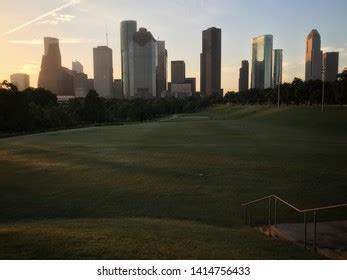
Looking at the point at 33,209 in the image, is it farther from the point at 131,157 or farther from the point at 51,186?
the point at 131,157

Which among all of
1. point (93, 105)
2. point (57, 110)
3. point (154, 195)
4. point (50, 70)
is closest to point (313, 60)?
point (154, 195)

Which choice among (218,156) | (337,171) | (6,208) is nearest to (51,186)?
(6,208)

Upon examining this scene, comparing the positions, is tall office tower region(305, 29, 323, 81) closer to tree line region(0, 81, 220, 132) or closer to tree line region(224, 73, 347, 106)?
tree line region(224, 73, 347, 106)

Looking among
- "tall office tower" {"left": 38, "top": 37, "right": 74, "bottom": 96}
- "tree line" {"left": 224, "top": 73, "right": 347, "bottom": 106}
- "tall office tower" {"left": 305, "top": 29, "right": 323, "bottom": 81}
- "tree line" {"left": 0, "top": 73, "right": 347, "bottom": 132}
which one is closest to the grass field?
"tall office tower" {"left": 305, "top": 29, "right": 323, "bottom": 81}

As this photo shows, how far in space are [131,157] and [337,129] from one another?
3472 centimetres

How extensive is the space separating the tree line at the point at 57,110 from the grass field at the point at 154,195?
44307 mm

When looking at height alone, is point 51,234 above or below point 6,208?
above

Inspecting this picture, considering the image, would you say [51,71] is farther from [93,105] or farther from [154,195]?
[154,195]

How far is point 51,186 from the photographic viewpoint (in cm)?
1916

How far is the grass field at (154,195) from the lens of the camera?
8.25 metres

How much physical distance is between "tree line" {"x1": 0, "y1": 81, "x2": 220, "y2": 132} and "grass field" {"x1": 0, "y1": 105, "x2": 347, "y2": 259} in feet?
145

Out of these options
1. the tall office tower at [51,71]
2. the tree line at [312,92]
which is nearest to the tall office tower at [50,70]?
the tall office tower at [51,71]

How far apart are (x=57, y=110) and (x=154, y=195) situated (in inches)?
3228

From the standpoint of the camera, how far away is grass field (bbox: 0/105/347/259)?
8250mm
